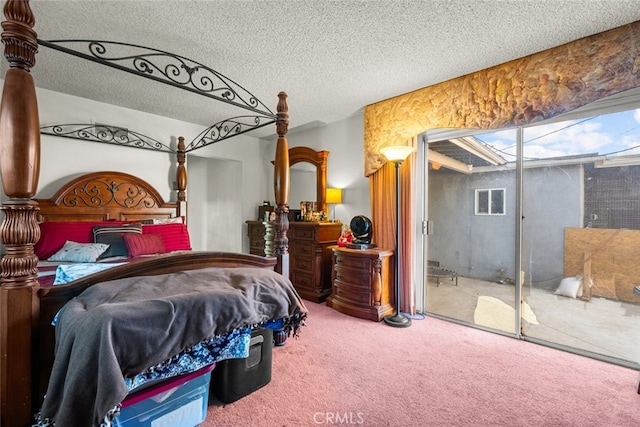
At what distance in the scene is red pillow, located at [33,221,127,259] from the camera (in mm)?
2801

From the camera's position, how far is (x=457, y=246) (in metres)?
3.32

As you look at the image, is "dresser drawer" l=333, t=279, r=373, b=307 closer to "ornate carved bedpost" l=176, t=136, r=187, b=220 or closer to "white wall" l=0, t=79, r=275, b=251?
"white wall" l=0, t=79, r=275, b=251

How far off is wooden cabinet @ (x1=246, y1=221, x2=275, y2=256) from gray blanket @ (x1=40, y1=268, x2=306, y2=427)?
275cm

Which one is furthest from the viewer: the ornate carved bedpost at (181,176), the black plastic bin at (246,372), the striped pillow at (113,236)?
the ornate carved bedpost at (181,176)

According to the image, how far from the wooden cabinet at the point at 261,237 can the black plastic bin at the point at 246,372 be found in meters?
2.53

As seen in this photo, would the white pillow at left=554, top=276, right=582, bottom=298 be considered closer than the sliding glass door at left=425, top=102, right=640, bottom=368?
No

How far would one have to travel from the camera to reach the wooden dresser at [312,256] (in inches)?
154

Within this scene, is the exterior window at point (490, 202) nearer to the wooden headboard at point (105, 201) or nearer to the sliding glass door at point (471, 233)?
the sliding glass door at point (471, 233)

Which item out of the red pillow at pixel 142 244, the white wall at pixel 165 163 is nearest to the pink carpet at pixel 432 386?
the red pillow at pixel 142 244

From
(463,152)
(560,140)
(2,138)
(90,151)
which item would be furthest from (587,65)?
(90,151)

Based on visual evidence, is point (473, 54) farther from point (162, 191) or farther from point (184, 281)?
point (162, 191)

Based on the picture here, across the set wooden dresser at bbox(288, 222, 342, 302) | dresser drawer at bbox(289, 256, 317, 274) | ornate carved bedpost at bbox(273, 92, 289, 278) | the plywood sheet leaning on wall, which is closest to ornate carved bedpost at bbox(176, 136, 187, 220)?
wooden dresser at bbox(288, 222, 342, 302)

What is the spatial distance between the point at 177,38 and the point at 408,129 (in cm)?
240

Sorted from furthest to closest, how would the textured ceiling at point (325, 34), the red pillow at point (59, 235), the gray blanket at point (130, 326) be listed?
the red pillow at point (59, 235) → the textured ceiling at point (325, 34) → the gray blanket at point (130, 326)
